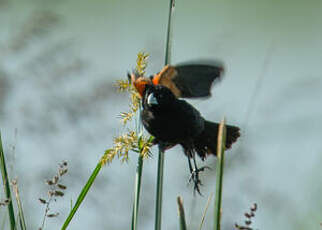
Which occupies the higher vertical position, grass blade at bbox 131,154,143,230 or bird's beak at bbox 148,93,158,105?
bird's beak at bbox 148,93,158,105

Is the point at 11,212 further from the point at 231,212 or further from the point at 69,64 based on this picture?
the point at 69,64

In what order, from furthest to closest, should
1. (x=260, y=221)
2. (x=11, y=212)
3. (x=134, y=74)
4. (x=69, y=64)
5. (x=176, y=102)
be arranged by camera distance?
(x=69, y=64), (x=260, y=221), (x=176, y=102), (x=134, y=74), (x=11, y=212)

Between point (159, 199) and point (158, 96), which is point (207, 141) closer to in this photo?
point (158, 96)

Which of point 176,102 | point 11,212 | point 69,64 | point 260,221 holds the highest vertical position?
point 69,64

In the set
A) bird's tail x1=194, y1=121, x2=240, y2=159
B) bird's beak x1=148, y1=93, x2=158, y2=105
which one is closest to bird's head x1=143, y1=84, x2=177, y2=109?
bird's beak x1=148, y1=93, x2=158, y2=105

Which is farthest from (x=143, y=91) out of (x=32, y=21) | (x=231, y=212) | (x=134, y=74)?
(x=32, y=21)

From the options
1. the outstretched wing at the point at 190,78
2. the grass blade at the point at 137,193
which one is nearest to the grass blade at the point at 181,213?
the grass blade at the point at 137,193

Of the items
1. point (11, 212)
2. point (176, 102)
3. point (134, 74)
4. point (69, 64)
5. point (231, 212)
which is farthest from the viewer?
point (69, 64)

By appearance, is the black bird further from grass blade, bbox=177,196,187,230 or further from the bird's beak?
grass blade, bbox=177,196,187,230
